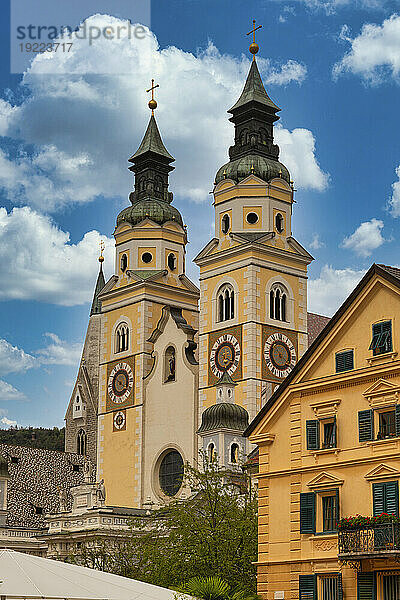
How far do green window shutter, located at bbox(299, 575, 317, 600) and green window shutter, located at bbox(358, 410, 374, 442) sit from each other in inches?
173

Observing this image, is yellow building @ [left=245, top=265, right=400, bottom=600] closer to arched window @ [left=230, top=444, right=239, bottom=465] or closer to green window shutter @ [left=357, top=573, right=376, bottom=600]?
green window shutter @ [left=357, top=573, right=376, bottom=600]

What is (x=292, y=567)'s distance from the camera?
1420 inches

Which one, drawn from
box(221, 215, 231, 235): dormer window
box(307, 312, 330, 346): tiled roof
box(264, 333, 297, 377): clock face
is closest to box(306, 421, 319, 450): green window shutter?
box(264, 333, 297, 377): clock face

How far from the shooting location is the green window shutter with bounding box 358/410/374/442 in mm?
34969

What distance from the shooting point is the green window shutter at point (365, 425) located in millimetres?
34969

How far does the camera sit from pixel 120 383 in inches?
2982

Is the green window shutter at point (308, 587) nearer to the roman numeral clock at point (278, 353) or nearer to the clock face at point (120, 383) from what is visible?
the roman numeral clock at point (278, 353)

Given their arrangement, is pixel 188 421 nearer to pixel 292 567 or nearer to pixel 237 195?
pixel 237 195

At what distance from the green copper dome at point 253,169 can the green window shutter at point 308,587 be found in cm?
3877

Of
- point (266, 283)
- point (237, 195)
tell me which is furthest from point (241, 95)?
point (266, 283)

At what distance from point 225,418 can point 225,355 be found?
5.06 m

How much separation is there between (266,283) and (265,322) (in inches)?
95.7

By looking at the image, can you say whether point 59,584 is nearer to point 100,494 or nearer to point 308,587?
point 308,587

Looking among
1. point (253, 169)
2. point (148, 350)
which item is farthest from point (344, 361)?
point (148, 350)
